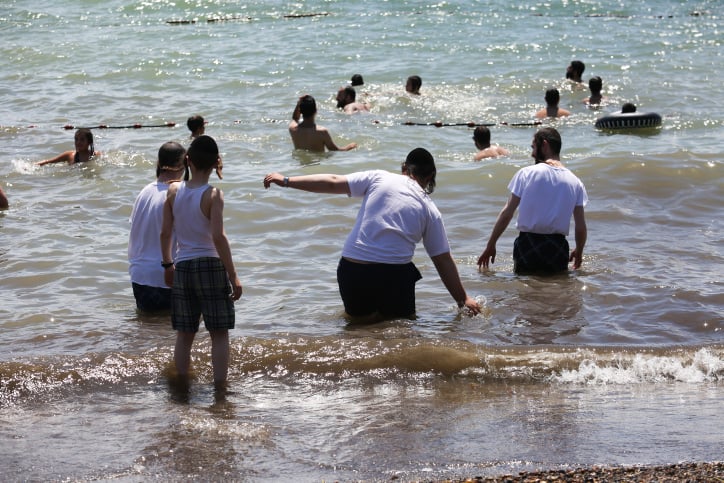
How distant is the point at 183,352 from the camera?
21.0ft

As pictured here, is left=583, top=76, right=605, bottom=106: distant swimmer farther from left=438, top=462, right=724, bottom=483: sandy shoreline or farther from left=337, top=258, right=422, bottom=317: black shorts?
left=438, top=462, right=724, bottom=483: sandy shoreline

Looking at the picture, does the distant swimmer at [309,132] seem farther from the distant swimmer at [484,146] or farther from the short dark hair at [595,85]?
the short dark hair at [595,85]

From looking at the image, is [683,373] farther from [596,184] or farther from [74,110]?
[74,110]

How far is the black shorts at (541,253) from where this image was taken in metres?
8.66

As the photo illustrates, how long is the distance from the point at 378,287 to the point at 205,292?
5.20 feet

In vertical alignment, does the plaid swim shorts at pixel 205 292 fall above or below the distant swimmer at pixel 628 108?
below

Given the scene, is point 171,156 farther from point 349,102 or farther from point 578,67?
point 578,67

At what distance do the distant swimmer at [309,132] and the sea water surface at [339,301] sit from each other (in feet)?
0.85

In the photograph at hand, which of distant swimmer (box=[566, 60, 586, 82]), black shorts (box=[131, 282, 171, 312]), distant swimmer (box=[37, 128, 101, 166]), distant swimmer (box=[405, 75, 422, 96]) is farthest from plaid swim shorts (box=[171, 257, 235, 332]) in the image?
distant swimmer (box=[566, 60, 586, 82])

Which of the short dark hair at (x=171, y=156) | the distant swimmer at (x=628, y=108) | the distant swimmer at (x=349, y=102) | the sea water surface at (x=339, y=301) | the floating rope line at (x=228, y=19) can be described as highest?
the floating rope line at (x=228, y=19)

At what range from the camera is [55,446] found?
5.43 m

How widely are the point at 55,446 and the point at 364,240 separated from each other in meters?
2.63

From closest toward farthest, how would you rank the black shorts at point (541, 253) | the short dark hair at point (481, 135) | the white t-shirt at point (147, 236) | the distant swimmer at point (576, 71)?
the white t-shirt at point (147, 236) → the black shorts at point (541, 253) → the short dark hair at point (481, 135) → the distant swimmer at point (576, 71)

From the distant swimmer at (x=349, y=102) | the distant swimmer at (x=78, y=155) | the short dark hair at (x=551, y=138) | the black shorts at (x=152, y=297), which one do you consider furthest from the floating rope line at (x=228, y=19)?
the black shorts at (x=152, y=297)
